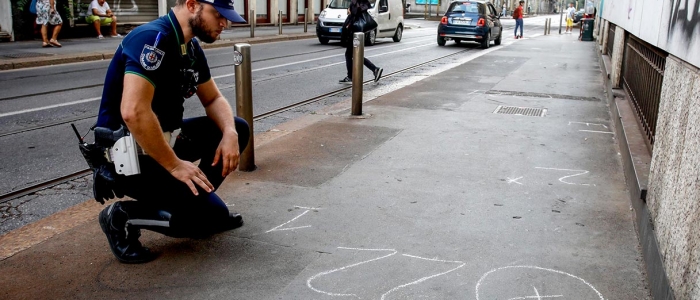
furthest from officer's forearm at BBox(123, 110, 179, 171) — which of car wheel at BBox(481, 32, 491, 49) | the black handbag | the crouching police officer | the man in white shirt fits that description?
car wheel at BBox(481, 32, 491, 49)

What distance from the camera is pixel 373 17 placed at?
A: 22125 millimetres

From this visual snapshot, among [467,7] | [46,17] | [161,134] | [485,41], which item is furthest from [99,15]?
[161,134]

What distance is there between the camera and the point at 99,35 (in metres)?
19.9

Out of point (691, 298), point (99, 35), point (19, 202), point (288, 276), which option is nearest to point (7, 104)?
point (19, 202)

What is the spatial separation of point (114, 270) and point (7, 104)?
6348 millimetres

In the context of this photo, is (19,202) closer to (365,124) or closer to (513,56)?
(365,124)

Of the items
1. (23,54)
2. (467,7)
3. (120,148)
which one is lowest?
(23,54)

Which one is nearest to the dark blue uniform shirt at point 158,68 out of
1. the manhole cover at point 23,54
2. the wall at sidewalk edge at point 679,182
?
the wall at sidewalk edge at point 679,182

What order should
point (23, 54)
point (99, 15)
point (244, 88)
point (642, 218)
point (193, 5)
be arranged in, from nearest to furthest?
point (193, 5), point (642, 218), point (244, 88), point (23, 54), point (99, 15)

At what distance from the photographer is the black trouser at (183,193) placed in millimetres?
3342

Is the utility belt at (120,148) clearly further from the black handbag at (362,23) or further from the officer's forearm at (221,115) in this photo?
the black handbag at (362,23)

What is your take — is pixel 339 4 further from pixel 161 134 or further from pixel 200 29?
pixel 161 134

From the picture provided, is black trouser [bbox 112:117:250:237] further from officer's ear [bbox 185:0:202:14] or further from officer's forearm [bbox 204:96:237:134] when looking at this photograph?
officer's ear [bbox 185:0:202:14]

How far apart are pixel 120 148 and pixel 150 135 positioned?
22cm
